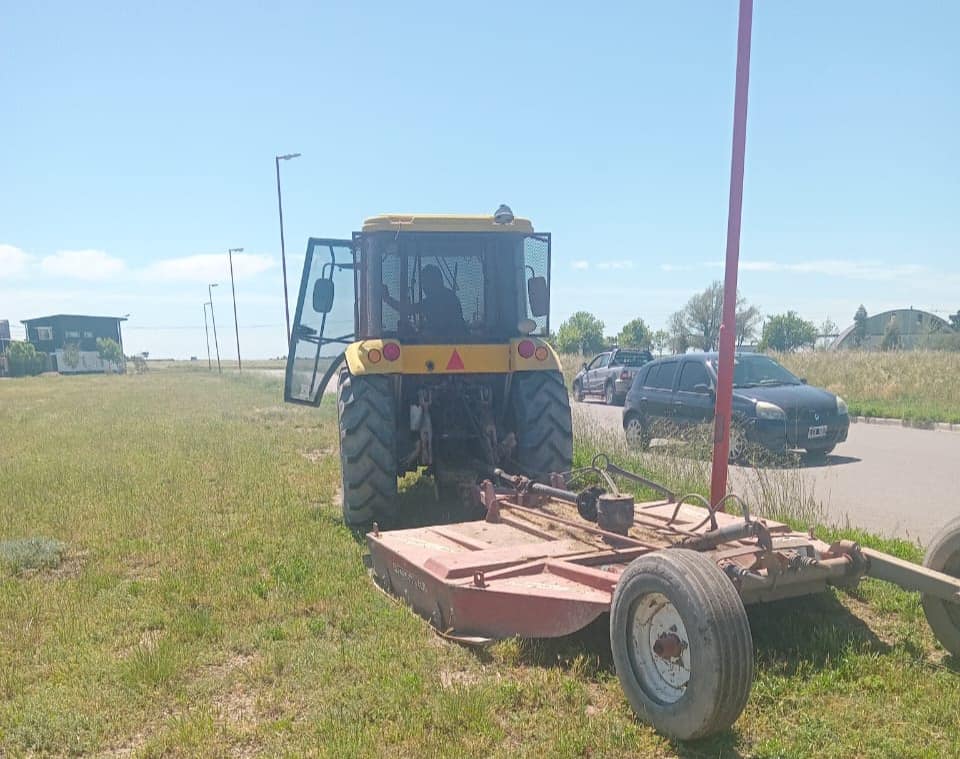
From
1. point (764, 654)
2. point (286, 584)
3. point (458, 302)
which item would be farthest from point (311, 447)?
point (764, 654)

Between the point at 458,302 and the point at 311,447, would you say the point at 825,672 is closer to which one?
the point at 458,302

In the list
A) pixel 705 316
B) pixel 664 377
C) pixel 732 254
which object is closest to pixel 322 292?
pixel 732 254

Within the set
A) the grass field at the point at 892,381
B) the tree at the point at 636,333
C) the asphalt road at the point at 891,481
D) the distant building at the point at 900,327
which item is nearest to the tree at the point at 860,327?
the distant building at the point at 900,327

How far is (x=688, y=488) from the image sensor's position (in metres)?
7.75

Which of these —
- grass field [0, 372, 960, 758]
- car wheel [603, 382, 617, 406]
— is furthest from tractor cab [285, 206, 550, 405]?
car wheel [603, 382, 617, 406]

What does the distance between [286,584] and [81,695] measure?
1.65 m

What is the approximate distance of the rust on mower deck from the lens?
3.56 meters

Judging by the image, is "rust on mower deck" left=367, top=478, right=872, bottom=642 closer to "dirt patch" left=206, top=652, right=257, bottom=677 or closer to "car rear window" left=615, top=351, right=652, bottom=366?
"dirt patch" left=206, top=652, right=257, bottom=677

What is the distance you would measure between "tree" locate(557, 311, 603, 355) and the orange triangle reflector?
5263 cm

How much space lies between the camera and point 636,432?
475 inches

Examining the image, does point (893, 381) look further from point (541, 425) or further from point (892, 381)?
point (541, 425)

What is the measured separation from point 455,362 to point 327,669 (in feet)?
10.6

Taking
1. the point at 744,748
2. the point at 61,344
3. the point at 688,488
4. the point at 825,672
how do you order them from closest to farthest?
the point at 744,748 → the point at 825,672 → the point at 688,488 → the point at 61,344

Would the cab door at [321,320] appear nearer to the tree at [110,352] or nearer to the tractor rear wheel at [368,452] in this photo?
the tractor rear wheel at [368,452]
